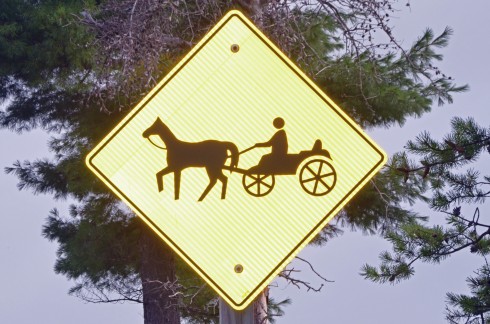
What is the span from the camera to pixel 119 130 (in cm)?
241

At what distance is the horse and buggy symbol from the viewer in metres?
2.28

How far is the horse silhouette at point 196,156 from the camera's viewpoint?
2287 millimetres

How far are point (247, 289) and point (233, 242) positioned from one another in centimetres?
12

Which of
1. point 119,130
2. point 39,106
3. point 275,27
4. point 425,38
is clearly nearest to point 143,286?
point 39,106

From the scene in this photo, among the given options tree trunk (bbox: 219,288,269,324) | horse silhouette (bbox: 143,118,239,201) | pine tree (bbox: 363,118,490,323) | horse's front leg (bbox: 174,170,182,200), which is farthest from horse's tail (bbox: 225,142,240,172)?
pine tree (bbox: 363,118,490,323)

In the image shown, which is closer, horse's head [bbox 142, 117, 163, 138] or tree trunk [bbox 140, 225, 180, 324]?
horse's head [bbox 142, 117, 163, 138]

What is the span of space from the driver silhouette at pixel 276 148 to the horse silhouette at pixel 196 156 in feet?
0.24

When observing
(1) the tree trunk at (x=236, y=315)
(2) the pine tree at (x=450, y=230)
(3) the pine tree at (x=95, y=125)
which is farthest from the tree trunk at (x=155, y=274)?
(1) the tree trunk at (x=236, y=315)

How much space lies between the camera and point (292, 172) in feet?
7.50

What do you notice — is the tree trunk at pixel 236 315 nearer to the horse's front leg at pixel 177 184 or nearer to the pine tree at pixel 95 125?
the horse's front leg at pixel 177 184

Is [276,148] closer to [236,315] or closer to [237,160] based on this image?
[237,160]

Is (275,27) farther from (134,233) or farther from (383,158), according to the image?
(134,233)

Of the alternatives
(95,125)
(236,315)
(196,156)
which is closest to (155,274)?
(95,125)

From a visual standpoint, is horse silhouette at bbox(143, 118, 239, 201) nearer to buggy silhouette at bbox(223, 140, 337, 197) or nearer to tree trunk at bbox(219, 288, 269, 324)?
buggy silhouette at bbox(223, 140, 337, 197)
